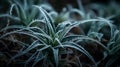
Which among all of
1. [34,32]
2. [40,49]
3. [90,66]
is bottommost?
[90,66]

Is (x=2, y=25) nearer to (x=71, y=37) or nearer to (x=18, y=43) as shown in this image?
(x=18, y=43)

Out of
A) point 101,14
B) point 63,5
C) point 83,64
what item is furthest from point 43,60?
point 63,5

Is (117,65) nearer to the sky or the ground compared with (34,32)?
nearer to the ground

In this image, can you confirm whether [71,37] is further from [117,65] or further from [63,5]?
[63,5]

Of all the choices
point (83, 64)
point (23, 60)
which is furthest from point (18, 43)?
point (83, 64)

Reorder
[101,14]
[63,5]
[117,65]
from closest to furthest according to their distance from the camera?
1. [117,65]
2. [101,14]
3. [63,5]

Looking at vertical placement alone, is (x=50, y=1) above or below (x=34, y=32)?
above

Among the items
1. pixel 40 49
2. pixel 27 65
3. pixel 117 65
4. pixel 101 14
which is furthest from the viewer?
pixel 101 14

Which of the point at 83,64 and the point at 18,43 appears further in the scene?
the point at 83,64

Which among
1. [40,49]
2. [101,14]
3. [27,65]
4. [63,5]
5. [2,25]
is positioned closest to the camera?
[40,49]
